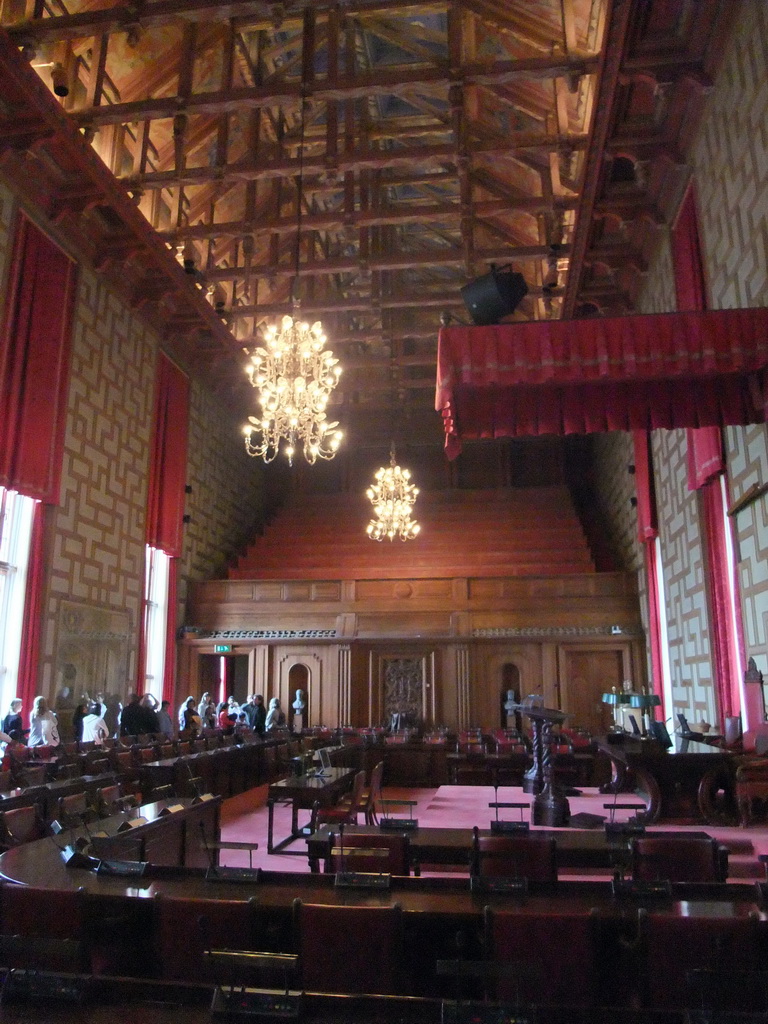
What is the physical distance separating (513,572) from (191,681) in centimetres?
681

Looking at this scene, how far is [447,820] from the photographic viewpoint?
22.9ft

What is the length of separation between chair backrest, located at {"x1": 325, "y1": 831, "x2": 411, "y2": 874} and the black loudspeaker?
4.06 m

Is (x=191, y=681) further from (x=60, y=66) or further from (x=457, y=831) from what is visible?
(x=457, y=831)

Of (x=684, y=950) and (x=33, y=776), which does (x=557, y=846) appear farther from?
(x=33, y=776)

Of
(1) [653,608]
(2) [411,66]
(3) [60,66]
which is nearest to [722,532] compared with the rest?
(1) [653,608]

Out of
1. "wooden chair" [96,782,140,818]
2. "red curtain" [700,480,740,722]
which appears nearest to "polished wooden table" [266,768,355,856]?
"wooden chair" [96,782,140,818]

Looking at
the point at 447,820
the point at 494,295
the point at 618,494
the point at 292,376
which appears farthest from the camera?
the point at 618,494

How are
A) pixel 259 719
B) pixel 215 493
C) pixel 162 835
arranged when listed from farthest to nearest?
pixel 215 493 → pixel 259 719 → pixel 162 835

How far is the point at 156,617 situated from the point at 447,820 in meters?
8.86

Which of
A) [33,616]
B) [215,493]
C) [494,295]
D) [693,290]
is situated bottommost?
[33,616]

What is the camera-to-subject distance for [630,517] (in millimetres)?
15219

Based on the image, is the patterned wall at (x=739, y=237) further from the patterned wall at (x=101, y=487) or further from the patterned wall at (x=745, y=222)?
the patterned wall at (x=101, y=487)

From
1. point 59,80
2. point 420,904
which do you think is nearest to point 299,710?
point 59,80

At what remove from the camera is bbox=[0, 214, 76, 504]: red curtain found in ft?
31.9
